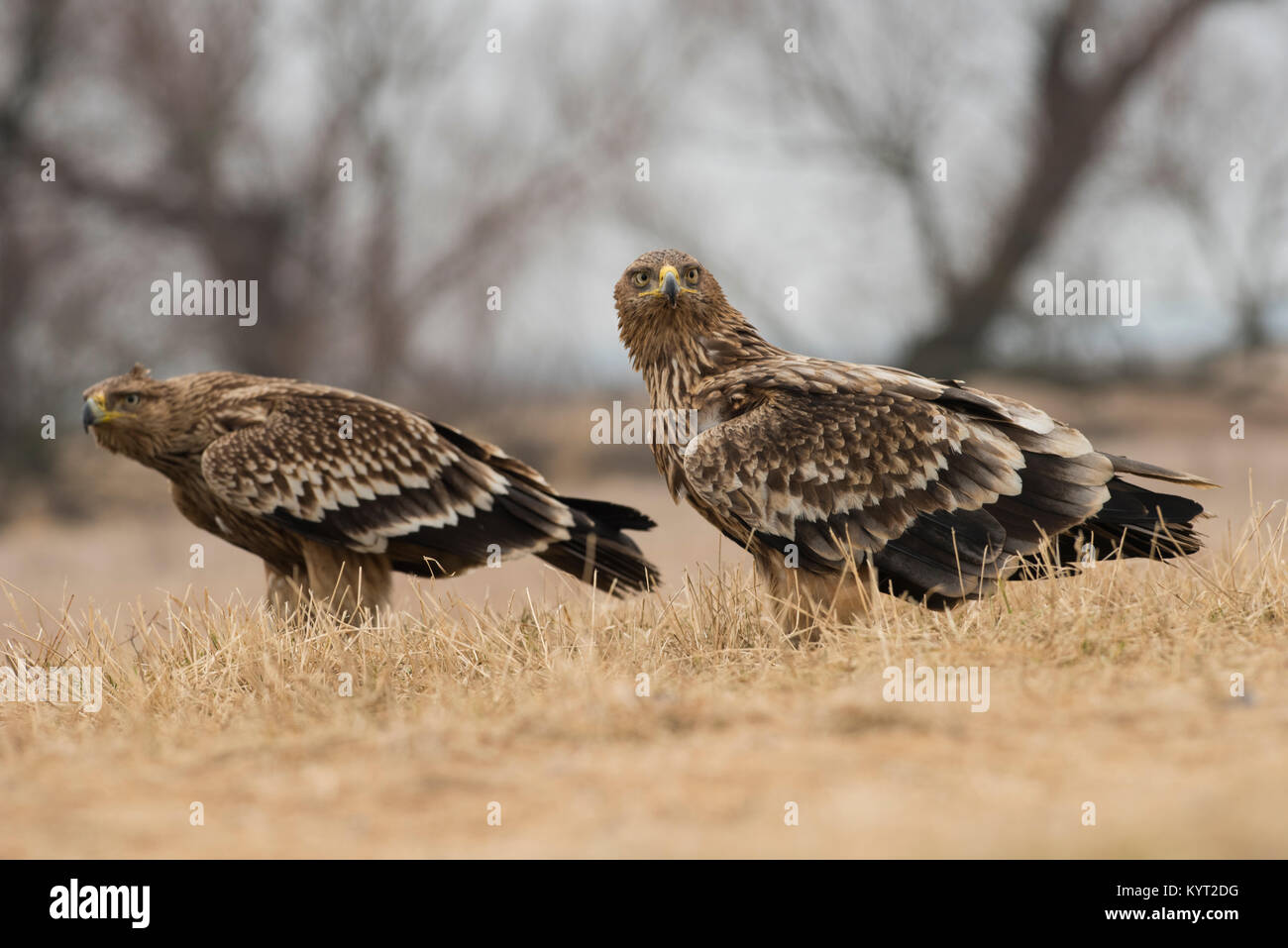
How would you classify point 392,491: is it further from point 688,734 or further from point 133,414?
point 688,734

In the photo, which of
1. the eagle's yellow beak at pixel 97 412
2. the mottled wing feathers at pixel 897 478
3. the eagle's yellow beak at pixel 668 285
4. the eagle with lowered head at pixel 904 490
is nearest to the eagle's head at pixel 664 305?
the eagle's yellow beak at pixel 668 285

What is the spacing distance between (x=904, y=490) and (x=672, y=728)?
179 cm

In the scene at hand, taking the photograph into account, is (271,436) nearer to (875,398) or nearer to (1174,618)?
A: (875,398)

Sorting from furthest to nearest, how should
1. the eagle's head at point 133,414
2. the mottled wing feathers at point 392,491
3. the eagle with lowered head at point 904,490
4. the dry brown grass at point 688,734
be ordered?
1. the eagle's head at point 133,414
2. the mottled wing feathers at point 392,491
3. the eagle with lowered head at point 904,490
4. the dry brown grass at point 688,734

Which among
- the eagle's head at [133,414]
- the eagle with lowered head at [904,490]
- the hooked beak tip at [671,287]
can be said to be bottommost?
the eagle with lowered head at [904,490]

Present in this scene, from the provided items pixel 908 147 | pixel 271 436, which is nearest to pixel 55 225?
pixel 908 147

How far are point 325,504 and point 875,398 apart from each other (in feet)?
8.66

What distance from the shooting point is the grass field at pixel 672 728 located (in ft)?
9.24

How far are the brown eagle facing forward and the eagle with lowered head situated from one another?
49.6 inches

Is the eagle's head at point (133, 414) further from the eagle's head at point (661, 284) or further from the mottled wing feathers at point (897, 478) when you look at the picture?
the mottled wing feathers at point (897, 478)

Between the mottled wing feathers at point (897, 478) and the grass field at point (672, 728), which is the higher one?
the mottled wing feathers at point (897, 478)

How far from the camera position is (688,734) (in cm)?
357

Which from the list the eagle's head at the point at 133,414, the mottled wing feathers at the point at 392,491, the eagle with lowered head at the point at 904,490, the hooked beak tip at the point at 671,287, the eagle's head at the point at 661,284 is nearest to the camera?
the eagle with lowered head at the point at 904,490

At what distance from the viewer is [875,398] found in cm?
516
